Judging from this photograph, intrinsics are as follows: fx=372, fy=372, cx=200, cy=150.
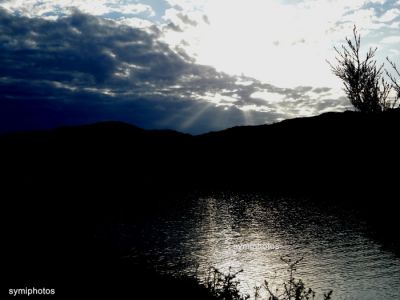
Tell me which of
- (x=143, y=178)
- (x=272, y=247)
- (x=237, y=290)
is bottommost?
(x=272, y=247)

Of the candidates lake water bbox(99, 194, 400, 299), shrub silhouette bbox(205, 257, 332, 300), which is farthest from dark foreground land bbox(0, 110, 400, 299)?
lake water bbox(99, 194, 400, 299)

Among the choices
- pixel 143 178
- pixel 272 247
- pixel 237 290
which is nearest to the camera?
pixel 237 290

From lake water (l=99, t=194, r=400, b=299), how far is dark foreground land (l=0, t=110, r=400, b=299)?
244 centimetres

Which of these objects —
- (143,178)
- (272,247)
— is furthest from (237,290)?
(143,178)

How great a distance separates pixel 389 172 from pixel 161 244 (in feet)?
162

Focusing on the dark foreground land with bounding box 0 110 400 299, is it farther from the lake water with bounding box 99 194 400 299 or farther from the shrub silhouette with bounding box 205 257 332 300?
the lake water with bounding box 99 194 400 299

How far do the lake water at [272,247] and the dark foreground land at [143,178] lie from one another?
2444 millimetres

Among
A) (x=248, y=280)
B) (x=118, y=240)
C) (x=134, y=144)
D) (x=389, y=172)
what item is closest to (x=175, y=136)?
(x=134, y=144)

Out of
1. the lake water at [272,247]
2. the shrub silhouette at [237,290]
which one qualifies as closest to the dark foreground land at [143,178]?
the shrub silhouette at [237,290]

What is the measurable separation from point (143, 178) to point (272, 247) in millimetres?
73299

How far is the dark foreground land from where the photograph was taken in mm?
13992

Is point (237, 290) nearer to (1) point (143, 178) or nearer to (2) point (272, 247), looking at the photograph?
(2) point (272, 247)

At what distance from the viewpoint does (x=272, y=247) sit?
2344cm

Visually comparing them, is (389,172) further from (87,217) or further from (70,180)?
(70,180)
